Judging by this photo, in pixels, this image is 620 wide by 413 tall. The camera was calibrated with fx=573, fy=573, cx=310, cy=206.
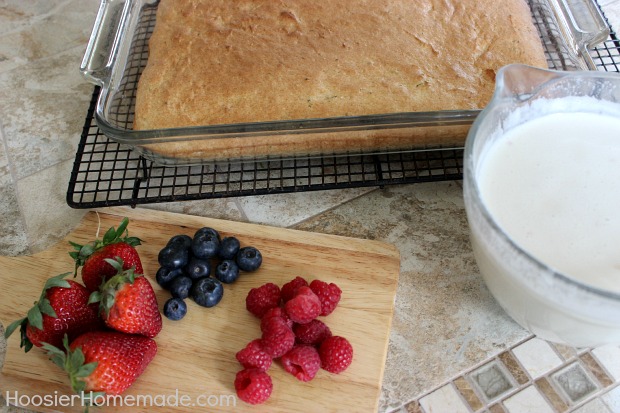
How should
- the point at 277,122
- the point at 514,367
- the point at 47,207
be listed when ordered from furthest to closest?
the point at 47,207
the point at 277,122
the point at 514,367

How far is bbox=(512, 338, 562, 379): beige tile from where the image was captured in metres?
1.04

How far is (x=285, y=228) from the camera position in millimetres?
1267

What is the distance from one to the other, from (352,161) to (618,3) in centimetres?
104

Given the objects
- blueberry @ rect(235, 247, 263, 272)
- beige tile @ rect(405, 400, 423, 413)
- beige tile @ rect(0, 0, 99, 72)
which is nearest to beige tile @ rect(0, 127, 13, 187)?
beige tile @ rect(0, 0, 99, 72)

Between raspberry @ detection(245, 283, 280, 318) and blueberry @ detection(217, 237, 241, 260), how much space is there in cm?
11

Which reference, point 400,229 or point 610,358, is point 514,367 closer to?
point 610,358

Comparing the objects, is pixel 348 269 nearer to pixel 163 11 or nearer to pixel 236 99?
pixel 236 99

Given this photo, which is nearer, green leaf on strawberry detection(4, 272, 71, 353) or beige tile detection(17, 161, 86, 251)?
green leaf on strawberry detection(4, 272, 71, 353)

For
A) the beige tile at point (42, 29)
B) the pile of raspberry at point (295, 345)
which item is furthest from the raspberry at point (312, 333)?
the beige tile at point (42, 29)

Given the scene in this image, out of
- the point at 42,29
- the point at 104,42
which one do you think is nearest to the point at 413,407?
the point at 104,42

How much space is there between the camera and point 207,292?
111 cm

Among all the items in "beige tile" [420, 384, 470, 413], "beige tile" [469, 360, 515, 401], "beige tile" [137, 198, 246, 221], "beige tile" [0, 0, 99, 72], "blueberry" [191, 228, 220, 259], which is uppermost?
"beige tile" [0, 0, 99, 72]

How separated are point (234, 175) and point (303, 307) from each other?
1.42 feet

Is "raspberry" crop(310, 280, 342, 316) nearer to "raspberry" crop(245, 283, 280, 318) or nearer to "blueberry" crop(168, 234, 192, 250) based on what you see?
"raspberry" crop(245, 283, 280, 318)
